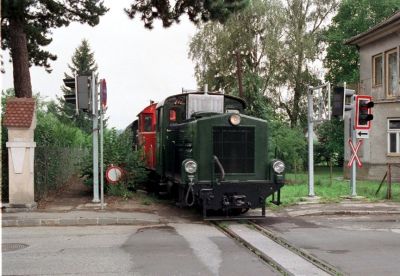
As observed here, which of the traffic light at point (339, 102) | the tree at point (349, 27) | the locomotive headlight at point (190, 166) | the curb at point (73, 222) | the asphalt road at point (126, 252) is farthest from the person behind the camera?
the tree at point (349, 27)

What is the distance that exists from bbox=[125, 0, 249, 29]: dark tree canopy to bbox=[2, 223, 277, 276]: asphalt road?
7.63 m

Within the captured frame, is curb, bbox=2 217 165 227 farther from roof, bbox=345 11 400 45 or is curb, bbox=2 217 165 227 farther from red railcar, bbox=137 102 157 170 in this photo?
roof, bbox=345 11 400 45

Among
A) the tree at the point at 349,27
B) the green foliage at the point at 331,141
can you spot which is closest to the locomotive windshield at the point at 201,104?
the green foliage at the point at 331,141

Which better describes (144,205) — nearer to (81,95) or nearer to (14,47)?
(81,95)

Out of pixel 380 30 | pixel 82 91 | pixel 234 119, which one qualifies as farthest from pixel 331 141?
pixel 234 119

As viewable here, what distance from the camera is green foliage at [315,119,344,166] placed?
1641 inches

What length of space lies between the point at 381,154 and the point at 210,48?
15.7 metres

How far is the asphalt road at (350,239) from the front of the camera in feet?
24.9

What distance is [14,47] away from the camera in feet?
59.6

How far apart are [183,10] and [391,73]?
565 inches

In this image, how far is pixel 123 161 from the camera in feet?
52.2

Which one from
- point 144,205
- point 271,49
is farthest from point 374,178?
point 144,205

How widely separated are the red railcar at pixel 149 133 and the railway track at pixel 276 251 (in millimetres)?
5811

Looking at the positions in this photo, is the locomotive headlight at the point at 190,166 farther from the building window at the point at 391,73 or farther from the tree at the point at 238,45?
the tree at the point at 238,45
